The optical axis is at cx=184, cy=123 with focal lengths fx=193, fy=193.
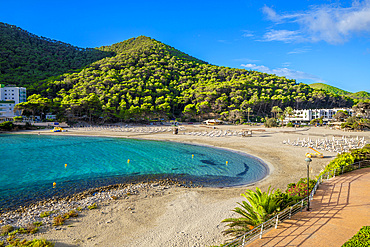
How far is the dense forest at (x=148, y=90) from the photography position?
6875 cm

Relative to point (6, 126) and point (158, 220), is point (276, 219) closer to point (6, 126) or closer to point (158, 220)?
point (158, 220)

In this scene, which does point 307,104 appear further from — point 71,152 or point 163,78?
point 71,152

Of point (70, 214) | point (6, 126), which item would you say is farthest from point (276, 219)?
point (6, 126)

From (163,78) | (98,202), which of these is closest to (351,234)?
(98,202)

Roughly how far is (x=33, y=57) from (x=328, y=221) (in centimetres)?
13932

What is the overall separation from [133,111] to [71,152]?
130 feet

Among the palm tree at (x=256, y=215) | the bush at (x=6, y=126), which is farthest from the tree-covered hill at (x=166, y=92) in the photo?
the palm tree at (x=256, y=215)

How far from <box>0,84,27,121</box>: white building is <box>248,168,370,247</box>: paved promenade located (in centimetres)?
8400

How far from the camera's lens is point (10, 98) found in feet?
238

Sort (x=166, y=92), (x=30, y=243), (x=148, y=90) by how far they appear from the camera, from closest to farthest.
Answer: (x=30, y=243) < (x=148, y=90) < (x=166, y=92)

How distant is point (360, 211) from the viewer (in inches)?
311

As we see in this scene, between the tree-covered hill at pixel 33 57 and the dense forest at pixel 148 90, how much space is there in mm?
589

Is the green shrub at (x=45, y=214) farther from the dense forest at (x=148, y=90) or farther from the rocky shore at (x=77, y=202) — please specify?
the dense forest at (x=148, y=90)

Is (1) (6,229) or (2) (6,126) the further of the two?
(2) (6,126)
